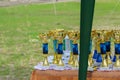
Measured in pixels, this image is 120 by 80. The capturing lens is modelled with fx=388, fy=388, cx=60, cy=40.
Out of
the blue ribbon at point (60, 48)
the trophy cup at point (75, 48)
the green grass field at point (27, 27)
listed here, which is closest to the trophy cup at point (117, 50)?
the trophy cup at point (75, 48)

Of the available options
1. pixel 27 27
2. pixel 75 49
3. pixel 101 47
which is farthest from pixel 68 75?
pixel 27 27

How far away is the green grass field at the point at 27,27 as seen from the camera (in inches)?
193

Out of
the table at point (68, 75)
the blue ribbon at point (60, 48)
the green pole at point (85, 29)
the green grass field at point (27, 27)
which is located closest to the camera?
the green pole at point (85, 29)

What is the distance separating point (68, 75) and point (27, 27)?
225 inches

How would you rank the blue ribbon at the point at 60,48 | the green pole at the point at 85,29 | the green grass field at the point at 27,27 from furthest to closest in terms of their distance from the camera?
the green grass field at the point at 27,27, the blue ribbon at the point at 60,48, the green pole at the point at 85,29

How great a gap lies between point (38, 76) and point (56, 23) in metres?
6.26

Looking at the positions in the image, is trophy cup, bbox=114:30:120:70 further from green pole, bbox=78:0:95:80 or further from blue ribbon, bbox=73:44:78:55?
green pole, bbox=78:0:95:80

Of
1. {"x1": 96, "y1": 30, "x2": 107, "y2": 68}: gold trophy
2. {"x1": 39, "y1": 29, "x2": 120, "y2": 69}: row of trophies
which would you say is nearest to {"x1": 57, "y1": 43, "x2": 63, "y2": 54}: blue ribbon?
{"x1": 39, "y1": 29, "x2": 120, "y2": 69}: row of trophies

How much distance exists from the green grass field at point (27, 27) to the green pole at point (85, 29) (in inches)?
88.9

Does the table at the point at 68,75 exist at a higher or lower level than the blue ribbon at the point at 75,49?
lower

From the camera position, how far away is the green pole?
78.4 inches

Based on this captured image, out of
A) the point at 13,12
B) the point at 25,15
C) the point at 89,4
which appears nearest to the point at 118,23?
the point at 25,15

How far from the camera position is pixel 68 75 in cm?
283

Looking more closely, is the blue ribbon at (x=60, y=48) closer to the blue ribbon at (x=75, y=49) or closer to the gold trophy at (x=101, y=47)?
the blue ribbon at (x=75, y=49)
